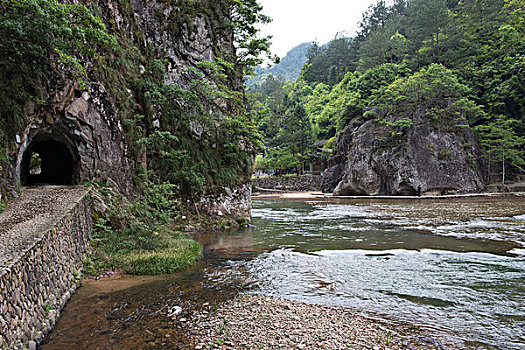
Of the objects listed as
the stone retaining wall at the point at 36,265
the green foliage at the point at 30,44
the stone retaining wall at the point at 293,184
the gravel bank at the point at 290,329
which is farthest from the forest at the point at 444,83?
the gravel bank at the point at 290,329

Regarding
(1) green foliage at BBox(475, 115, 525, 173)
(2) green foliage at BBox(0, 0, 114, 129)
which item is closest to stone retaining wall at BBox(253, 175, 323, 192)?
(1) green foliage at BBox(475, 115, 525, 173)

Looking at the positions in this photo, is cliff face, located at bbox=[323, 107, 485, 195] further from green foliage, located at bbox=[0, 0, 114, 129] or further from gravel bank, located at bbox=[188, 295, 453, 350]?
green foliage, located at bbox=[0, 0, 114, 129]

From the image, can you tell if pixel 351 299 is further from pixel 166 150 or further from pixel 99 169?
pixel 166 150

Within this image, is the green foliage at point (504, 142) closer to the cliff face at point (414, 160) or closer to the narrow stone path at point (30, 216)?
the cliff face at point (414, 160)

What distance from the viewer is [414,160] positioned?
3662 cm

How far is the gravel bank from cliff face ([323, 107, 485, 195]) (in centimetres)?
3449

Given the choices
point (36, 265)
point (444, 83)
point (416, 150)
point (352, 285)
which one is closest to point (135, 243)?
point (36, 265)

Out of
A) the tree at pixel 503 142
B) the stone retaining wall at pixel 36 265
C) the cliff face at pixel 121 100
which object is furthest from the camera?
the tree at pixel 503 142

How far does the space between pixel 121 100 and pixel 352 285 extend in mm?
10989

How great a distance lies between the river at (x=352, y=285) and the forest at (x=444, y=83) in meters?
22.6

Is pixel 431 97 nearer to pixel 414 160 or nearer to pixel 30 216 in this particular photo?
pixel 414 160

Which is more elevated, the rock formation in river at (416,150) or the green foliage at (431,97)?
the green foliage at (431,97)

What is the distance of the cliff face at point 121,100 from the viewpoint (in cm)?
940

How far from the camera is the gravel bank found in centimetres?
482
